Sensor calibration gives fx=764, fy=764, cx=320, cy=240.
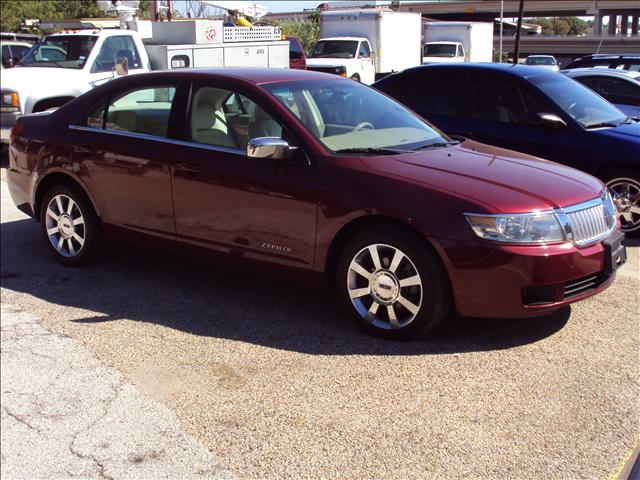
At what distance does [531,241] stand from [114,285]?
3.12 m

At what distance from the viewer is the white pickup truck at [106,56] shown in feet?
37.4

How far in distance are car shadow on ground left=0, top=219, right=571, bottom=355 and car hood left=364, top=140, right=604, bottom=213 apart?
2.79ft

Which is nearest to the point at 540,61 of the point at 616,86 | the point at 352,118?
the point at 616,86

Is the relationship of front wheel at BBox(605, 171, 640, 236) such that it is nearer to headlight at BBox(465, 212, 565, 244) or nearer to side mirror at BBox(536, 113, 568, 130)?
side mirror at BBox(536, 113, 568, 130)

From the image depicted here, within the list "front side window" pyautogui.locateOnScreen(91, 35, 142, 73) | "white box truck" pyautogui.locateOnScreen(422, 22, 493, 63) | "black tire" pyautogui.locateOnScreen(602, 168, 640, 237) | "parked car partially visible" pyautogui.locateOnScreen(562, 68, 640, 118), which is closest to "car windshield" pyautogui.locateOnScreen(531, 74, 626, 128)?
"black tire" pyautogui.locateOnScreen(602, 168, 640, 237)

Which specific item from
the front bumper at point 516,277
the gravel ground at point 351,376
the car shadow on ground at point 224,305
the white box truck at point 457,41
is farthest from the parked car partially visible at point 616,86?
the white box truck at point 457,41

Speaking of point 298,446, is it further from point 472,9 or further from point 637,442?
point 472,9

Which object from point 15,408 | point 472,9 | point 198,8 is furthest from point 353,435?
point 472,9

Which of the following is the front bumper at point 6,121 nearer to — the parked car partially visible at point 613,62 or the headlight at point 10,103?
the headlight at point 10,103

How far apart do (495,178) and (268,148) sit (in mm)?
1392

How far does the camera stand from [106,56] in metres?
12.4

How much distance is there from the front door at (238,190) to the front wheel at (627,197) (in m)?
3.60

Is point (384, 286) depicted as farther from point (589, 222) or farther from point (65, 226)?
point (65, 226)

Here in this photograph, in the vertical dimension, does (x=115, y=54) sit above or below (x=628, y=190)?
above
